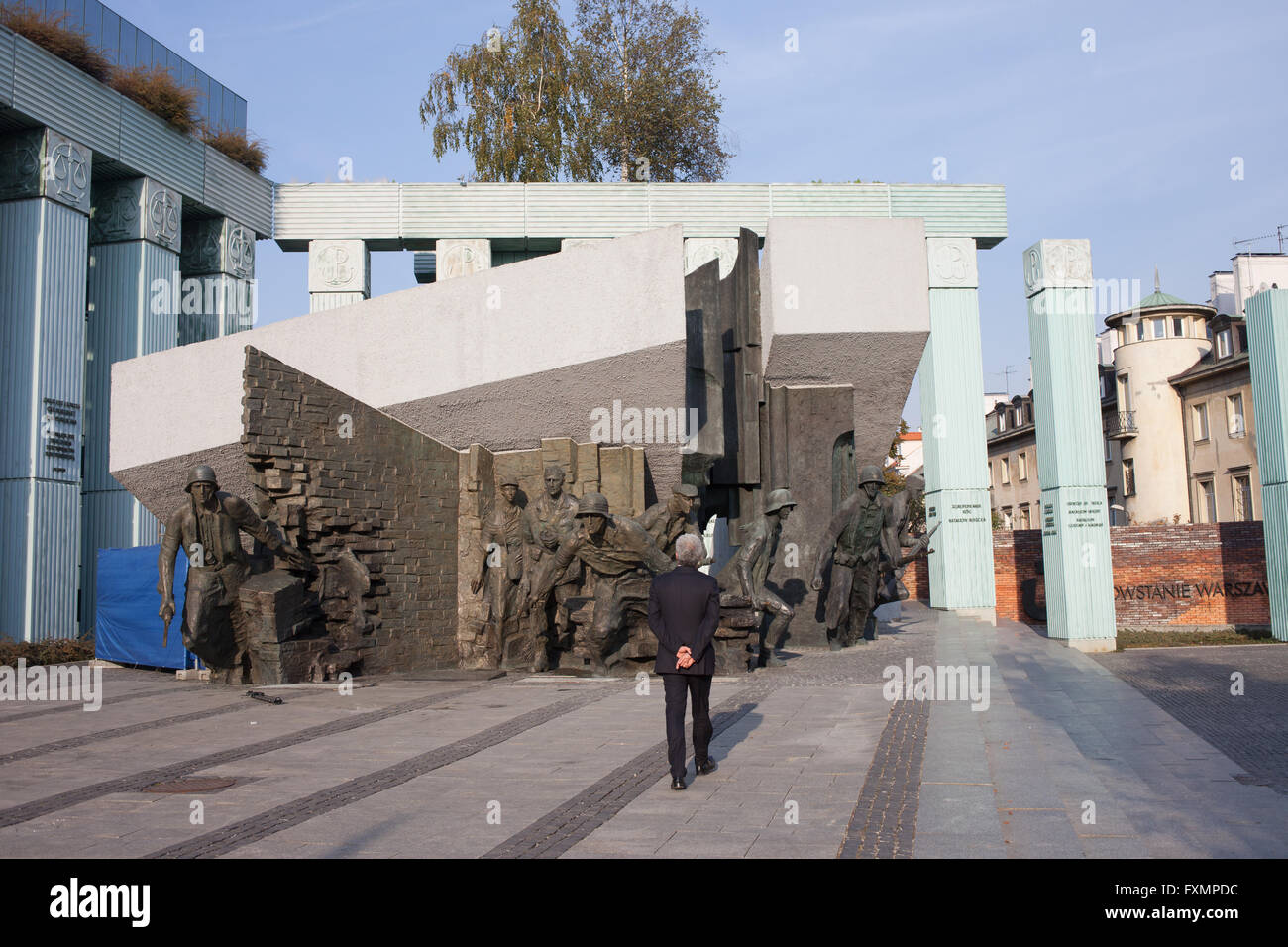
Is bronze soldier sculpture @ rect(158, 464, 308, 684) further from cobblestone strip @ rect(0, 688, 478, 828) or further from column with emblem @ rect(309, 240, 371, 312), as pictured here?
column with emblem @ rect(309, 240, 371, 312)

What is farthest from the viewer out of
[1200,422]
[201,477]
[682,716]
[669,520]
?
[1200,422]

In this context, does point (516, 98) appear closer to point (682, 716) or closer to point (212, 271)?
point (212, 271)

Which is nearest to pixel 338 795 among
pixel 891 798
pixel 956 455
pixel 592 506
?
pixel 891 798

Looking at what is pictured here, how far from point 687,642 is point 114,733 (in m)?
5.02

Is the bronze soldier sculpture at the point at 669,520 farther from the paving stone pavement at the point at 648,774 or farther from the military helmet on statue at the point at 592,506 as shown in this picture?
the paving stone pavement at the point at 648,774

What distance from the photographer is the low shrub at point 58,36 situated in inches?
705

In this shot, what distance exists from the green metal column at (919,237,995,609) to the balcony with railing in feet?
66.2

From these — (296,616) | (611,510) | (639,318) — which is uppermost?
(639,318)

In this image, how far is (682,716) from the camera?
5957 millimetres

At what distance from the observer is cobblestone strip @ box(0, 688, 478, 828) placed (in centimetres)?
554
